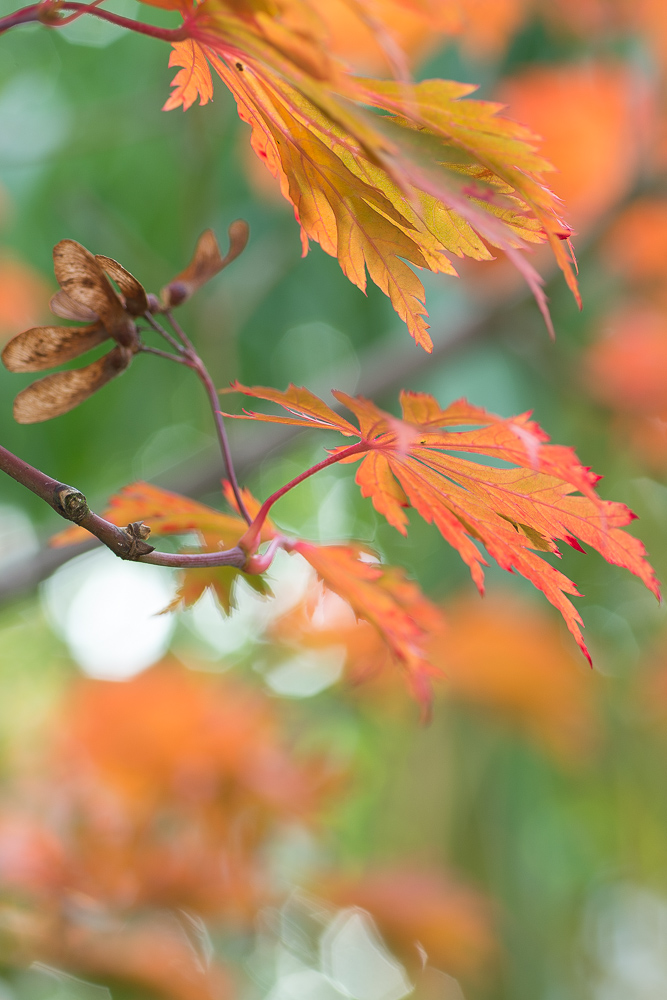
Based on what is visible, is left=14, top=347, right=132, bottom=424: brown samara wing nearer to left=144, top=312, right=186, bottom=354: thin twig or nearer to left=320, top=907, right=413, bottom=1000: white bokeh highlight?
left=144, top=312, right=186, bottom=354: thin twig

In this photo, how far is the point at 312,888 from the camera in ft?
3.85

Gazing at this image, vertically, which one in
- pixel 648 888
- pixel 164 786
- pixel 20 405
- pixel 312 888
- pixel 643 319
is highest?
pixel 20 405

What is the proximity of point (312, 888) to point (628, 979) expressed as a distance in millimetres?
3632

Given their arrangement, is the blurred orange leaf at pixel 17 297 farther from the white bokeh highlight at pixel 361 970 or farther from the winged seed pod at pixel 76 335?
the white bokeh highlight at pixel 361 970

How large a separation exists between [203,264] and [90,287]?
0.08 m

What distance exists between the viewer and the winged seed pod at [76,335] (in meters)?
0.36

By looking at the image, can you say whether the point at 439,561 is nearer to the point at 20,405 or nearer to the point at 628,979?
the point at 20,405

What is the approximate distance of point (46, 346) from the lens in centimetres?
37

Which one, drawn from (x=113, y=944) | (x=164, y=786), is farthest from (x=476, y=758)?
(x=113, y=944)

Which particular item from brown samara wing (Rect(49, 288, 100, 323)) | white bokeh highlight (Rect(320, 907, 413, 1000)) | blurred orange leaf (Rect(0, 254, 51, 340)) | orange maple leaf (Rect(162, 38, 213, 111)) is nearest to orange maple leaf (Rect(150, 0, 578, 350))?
orange maple leaf (Rect(162, 38, 213, 111))

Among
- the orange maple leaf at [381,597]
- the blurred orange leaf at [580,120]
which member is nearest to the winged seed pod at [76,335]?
the orange maple leaf at [381,597]

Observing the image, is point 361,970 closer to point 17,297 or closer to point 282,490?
point 17,297

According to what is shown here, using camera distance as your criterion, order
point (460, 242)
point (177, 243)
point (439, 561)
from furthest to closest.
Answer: point (177, 243), point (439, 561), point (460, 242)

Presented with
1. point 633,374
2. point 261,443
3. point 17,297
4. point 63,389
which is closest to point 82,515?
point 63,389
